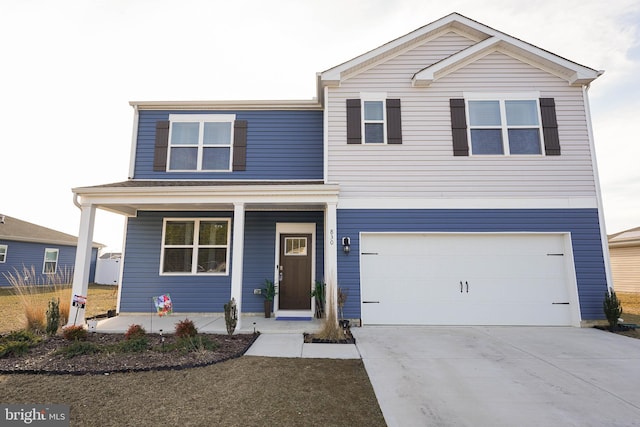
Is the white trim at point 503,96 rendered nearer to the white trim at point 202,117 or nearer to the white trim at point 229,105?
the white trim at point 229,105

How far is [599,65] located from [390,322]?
8.10 m

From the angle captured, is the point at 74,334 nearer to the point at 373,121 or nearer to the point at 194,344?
the point at 194,344

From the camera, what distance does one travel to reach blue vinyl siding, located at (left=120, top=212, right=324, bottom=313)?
805cm

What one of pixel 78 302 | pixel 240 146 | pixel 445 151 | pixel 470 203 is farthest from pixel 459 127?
pixel 78 302

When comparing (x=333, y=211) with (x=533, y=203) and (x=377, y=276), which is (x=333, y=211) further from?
(x=533, y=203)

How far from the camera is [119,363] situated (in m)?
4.45

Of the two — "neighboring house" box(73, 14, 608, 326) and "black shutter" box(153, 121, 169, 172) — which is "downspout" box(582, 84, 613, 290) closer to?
"neighboring house" box(73, 14, 608, 326)

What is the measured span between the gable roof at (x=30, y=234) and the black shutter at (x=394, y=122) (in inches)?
780

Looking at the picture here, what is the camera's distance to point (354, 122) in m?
7.59

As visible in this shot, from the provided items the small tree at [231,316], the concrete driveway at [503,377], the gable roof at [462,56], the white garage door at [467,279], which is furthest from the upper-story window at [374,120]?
the small tree at [231,316]

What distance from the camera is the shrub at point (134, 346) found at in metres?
4.91

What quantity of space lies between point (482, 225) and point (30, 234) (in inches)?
893

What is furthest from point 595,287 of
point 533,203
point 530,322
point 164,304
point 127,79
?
point 127,79

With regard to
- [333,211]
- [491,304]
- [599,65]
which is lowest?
[491,304]
